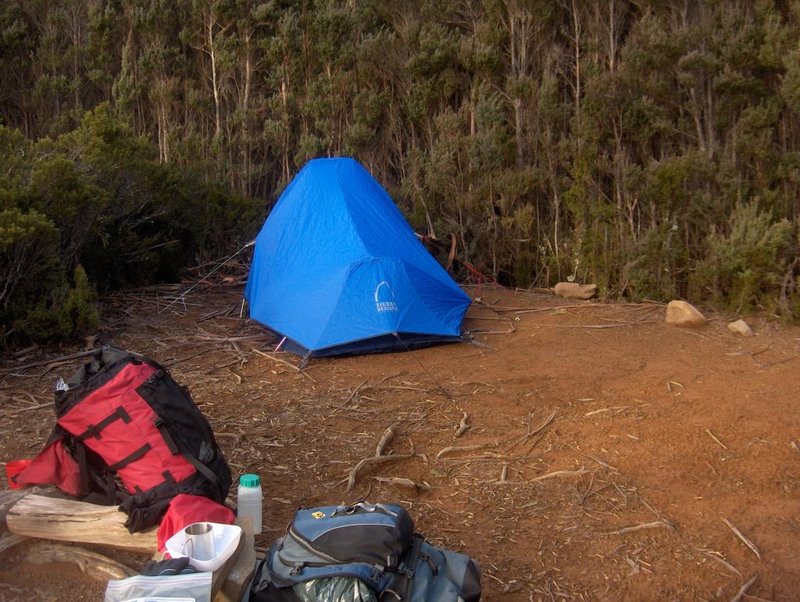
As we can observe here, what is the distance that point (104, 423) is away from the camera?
3377mm

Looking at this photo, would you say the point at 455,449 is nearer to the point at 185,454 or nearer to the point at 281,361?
the point at 185,454

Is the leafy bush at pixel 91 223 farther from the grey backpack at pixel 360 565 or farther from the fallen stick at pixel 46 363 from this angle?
the grey backpack at pixel 360 565

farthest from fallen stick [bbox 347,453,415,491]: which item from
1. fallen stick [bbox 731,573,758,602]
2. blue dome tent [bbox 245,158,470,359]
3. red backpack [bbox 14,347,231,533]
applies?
blue dome tent [bbox 245,158,470,359]

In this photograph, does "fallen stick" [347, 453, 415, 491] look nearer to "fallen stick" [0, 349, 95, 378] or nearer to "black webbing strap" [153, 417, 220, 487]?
"black webbing strap" [153, 417, 220, 487]

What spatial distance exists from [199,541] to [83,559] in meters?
0.54

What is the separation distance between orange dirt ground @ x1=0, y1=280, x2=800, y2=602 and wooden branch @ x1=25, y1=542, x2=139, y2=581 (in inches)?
1.6

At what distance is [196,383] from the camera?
573 cm

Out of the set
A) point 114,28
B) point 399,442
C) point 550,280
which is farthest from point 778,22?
point 114,28

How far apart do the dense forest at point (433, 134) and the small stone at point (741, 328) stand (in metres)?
0.51

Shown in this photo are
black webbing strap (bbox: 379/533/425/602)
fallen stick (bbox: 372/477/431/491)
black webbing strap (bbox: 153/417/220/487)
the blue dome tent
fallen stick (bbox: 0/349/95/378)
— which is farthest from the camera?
the blue dome tent

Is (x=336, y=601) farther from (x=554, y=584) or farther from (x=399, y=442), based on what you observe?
(x=399, y=442)

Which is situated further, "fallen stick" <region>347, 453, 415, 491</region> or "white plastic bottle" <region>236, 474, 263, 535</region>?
"fallen stick" <region>347, 453, 415, 491</region>

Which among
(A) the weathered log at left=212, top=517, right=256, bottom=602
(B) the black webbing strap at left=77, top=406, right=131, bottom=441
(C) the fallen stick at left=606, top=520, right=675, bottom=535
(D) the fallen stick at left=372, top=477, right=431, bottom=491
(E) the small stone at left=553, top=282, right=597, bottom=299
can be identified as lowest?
(E) the small stone at left=553, top=282, right=597, bottom=299

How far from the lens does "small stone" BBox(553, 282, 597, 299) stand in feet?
28.5
